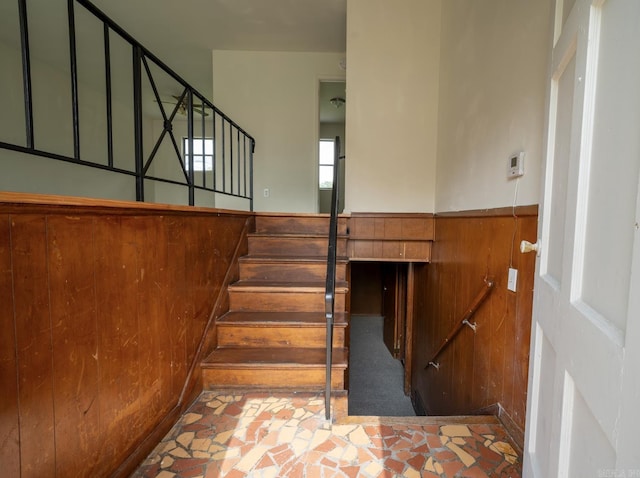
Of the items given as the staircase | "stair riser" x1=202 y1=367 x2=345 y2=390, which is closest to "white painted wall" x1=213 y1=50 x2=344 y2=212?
the staircase

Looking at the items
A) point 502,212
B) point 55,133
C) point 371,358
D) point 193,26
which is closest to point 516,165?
point 502,212

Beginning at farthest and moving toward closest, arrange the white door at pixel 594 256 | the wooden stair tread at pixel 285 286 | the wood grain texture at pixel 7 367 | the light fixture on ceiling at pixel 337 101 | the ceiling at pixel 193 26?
the light fixture on ceiling at pixel 337 101 → the ceiling at pixel 193 26 → the wooden stair tread at pixel 285 286 → the wood grain texture at pixel 7 367 → the white door at pixel 594 256

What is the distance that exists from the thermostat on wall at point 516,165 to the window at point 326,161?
6.12 metres

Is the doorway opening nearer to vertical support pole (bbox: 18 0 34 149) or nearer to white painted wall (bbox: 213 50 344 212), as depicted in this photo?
white painted wall (bbox: 213 50 344 212)

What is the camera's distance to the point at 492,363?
1.68 metres

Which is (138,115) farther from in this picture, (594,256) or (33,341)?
(594,256)

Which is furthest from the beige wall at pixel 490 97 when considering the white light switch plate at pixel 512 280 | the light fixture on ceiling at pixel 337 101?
the light fixture on ceiling at pixel 337 101

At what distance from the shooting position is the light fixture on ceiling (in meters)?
5.55

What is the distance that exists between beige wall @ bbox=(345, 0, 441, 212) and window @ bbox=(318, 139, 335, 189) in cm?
459

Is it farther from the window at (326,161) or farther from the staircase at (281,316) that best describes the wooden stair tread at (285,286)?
the window at (326,161)

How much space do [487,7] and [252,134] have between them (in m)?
3.01

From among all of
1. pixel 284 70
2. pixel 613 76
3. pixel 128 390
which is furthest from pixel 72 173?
pixel 613 76

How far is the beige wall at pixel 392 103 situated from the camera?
9.23 ft

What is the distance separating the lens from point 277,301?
2.18 m
